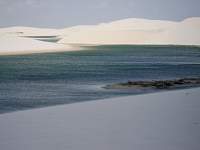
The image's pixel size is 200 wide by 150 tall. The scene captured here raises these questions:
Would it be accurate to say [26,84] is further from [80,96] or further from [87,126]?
[87,126]

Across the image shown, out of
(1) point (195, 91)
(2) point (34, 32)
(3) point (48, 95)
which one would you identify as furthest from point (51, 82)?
(2) point (34, 32)

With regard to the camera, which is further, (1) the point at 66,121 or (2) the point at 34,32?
(2) the point at 34,32

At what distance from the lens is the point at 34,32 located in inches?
3344

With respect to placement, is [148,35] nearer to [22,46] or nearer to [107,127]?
[22,46]

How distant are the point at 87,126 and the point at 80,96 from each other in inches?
168

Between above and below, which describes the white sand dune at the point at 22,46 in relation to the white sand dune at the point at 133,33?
below

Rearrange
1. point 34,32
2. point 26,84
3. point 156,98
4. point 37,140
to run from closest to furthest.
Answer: point 37,140
point 156,98
point 26,84
point 34,32

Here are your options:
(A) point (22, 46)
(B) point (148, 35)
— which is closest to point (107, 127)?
(A) point (22, 46)

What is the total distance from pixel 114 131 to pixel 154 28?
244 feet

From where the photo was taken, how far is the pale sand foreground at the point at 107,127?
548 cm

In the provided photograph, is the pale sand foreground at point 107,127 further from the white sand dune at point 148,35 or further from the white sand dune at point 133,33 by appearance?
the white sand dune at point 148,35

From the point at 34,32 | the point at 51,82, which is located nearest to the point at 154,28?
the point at 34,32

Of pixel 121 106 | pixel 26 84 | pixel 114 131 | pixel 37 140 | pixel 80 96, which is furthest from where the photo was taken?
pixel 26 84

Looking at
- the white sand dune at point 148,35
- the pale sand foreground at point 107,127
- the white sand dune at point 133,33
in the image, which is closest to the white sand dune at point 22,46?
the white sand dune at point 133,33
